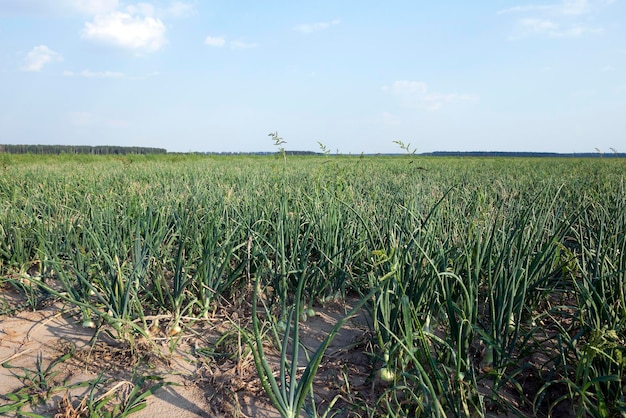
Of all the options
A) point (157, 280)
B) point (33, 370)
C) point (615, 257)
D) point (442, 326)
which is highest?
point (615, 257)

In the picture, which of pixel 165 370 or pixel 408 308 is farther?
pixel 165 370

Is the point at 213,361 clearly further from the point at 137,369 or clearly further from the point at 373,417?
the point at 373,417

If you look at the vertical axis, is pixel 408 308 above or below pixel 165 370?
above

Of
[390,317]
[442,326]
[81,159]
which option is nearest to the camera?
[390,317]

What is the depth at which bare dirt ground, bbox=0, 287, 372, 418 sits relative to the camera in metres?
1.34

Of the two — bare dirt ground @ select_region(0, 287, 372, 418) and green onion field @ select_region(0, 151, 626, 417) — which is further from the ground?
green onion field @ select_region(0, 151, 626, 417)

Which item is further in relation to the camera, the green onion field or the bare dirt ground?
the bare dirt ground

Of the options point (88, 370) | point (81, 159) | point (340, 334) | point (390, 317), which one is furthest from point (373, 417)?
point (81, 159)

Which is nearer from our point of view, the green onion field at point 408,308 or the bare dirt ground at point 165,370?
the green onion field at point 408,308

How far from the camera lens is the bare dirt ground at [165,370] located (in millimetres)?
1343

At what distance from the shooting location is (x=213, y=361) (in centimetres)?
160

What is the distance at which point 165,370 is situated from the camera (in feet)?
5.09

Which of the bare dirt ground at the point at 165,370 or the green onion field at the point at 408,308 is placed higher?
the green onion field at the point at 408,308

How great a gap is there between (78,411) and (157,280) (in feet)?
2.12
